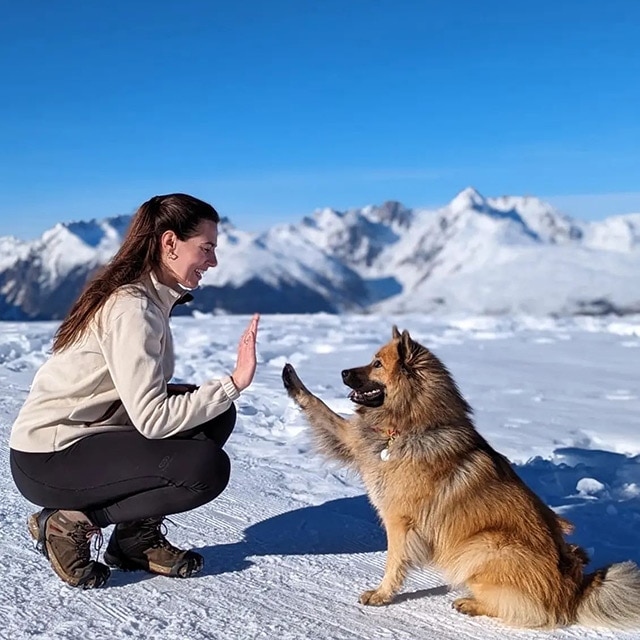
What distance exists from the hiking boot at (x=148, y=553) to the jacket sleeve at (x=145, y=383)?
0.58m

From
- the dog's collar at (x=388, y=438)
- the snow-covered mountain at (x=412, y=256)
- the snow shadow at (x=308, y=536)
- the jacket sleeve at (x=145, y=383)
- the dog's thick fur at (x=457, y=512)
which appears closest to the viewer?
the jacket sleeve at (x=145, y=383)

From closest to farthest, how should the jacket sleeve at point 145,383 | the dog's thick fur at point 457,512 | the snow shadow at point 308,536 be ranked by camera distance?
the jacket sleeve at point 145,383, the dog's thick fur at point 457,512, the snow shadow at point 308,536

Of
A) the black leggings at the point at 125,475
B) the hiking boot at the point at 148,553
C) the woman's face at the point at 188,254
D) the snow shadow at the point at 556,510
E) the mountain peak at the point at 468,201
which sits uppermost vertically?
the mountain peak at the point at 468,201

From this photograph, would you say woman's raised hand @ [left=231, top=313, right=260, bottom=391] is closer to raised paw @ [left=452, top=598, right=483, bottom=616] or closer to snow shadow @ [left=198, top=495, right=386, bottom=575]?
snow shadow @ [left=198, top=495, right=386, bottom=575]

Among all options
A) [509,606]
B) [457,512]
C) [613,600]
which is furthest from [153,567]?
[613,600]

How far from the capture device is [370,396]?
10.9 ft

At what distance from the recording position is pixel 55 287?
2117 inches

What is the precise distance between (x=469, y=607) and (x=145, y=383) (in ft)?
5.11

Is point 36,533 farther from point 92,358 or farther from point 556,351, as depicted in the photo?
point 556,351

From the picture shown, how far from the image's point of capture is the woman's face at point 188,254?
108 inches

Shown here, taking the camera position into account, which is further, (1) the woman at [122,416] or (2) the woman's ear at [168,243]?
(2) the woman's ear at [168,243]

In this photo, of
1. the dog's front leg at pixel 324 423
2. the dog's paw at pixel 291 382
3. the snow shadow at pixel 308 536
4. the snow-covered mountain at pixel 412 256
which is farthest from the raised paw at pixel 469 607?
the snow-covered mountain at pixel 412 256

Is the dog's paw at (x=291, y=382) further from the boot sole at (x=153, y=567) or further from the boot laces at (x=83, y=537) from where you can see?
the boot laces at (x=83, y=537)

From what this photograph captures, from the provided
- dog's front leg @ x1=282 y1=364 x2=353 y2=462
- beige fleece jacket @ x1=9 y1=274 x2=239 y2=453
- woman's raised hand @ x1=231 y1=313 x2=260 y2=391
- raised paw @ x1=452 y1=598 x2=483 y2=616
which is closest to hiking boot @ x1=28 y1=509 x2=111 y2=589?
beige fleece jacket @ x1=9 y1=274 x2=239 y2=453
